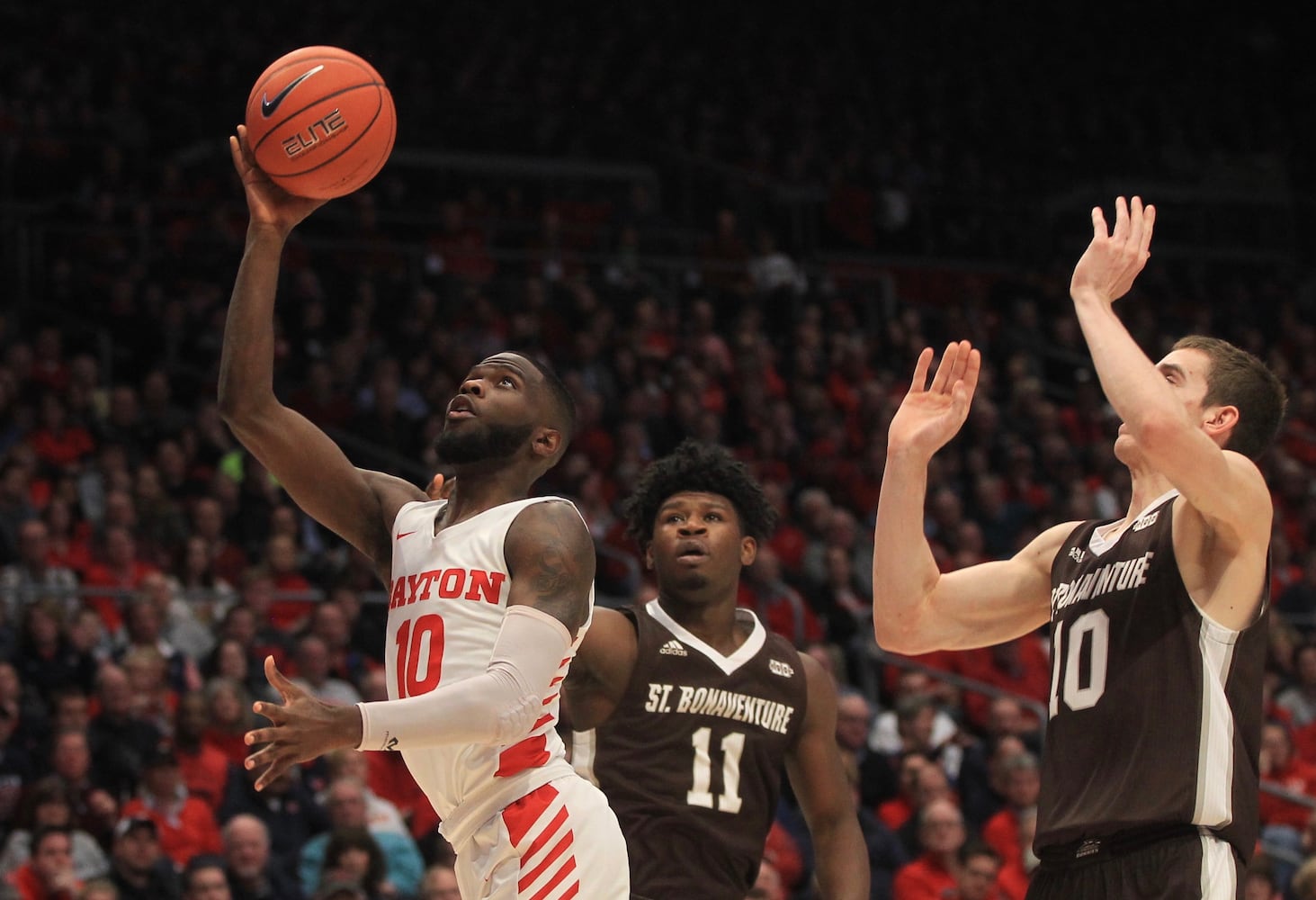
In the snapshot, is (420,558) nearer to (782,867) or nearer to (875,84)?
(782,867)

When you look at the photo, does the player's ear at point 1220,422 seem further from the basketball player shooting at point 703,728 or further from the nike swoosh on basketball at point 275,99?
the nike swoosh on basketball at point 275,99

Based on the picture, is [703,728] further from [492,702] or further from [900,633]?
[492,702]

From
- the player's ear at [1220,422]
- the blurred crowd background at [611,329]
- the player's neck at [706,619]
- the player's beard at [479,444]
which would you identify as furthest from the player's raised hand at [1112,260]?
the blurred crowd background at [611,329]

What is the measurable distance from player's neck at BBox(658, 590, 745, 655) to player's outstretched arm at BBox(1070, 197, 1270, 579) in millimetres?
1889

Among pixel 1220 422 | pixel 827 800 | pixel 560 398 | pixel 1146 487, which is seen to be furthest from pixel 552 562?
pixel 827 800

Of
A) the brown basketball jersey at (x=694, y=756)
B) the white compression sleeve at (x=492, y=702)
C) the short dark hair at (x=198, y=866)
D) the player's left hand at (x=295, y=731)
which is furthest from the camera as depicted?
the short dark hair at (x=198, y=866)

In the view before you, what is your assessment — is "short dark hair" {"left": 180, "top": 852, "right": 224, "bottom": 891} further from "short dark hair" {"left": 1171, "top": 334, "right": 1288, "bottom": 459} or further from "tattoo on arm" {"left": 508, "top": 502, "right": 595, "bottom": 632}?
"short dark hair" {"left": 1171, "top": 334, "right": 1288, "bottom": 459}

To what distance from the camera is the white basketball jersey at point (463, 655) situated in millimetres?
3842

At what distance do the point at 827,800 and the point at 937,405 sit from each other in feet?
5.27

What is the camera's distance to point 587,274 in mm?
15742

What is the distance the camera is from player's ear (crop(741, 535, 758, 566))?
565 cm

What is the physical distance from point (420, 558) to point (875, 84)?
1859 centimetres

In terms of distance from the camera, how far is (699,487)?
5.73 meters

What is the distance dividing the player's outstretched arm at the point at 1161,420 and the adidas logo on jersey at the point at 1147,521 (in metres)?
0.20
